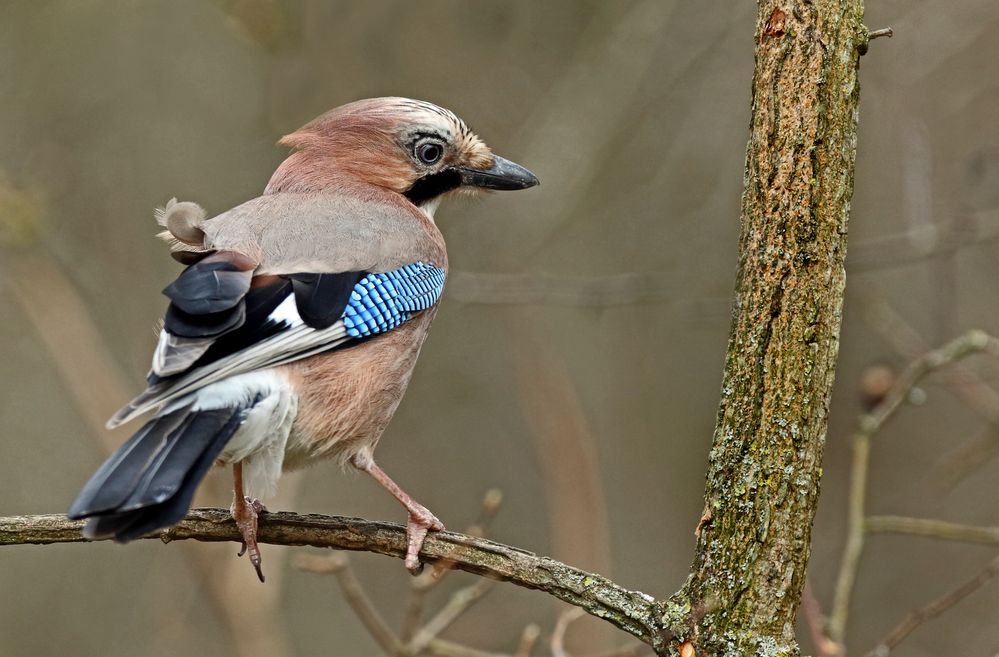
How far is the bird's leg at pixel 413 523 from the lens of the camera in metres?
3.45

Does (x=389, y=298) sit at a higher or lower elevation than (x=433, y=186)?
lower

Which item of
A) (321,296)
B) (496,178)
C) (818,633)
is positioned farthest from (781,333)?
(496,178)

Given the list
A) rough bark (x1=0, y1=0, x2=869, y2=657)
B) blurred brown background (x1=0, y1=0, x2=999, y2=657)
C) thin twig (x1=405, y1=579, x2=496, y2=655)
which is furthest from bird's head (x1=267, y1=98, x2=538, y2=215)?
rough bark (x1=0, y1=0, x2=869, y2=657)

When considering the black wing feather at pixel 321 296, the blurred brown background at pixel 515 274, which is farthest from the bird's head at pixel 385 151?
Result: the blurred brown background at pixel 515 274

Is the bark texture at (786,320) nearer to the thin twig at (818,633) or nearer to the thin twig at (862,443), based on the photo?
the thin twig at (818,633)

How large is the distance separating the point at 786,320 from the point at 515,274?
3.93m

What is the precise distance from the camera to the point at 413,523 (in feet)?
11.9

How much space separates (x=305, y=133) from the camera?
15.9ft

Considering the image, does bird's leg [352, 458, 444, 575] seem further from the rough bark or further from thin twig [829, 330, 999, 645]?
thin twig [829, 330, 999, 645]

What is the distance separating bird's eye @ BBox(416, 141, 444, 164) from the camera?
482cm

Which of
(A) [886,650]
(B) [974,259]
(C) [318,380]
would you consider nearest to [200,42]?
(C) [318,380]

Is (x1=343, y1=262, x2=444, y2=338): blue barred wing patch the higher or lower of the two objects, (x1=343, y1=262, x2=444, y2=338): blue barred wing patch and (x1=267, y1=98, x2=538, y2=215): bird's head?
the lower

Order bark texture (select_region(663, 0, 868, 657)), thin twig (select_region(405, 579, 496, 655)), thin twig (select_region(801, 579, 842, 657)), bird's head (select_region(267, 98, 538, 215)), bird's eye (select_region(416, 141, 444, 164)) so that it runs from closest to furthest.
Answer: bark texture (select_region(663, 0, 868, 657)) < thin twig (select_region(801, 579, 842, 657)) < thin twig (select_region(405, 579, 496, 655)) < bird's head (select_region(267, 98, 538, 215)) < bird's eye (select_region(416, 141, 444, 164))

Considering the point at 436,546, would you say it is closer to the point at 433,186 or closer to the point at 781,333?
the point at 781,333
